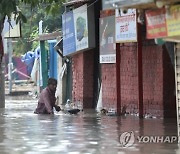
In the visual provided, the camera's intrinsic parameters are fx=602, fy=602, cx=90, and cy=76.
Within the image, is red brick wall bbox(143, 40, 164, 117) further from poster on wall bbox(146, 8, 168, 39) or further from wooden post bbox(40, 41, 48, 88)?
wooden post bbox(40, 41, 48, 88)

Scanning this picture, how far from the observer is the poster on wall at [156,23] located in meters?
8.52

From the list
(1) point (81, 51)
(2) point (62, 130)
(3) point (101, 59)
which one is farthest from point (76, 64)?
(2) point (62, 130)

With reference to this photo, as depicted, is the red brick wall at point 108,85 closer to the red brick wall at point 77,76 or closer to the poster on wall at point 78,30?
the poster on wall at point 78,30

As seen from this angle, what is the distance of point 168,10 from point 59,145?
3.24 meters

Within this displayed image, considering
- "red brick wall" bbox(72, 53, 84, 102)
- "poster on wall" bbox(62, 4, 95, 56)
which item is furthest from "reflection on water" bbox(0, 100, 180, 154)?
"red brick wall" bbox(72, 53, 84, 102)

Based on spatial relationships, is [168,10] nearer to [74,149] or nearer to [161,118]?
[74,149]

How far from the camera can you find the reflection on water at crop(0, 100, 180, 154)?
31.9 ft

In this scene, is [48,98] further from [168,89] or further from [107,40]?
[168,89]

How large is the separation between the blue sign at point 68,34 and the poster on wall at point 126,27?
4743mm

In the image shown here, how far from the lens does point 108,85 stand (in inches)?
754

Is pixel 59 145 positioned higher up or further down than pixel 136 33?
further down

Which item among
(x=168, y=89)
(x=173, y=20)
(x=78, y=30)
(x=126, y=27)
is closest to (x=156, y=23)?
(x=173, y=20)

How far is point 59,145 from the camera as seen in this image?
1029cm

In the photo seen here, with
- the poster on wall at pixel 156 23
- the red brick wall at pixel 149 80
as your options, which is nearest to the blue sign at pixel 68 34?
the red brick wall at pixel 149 80
